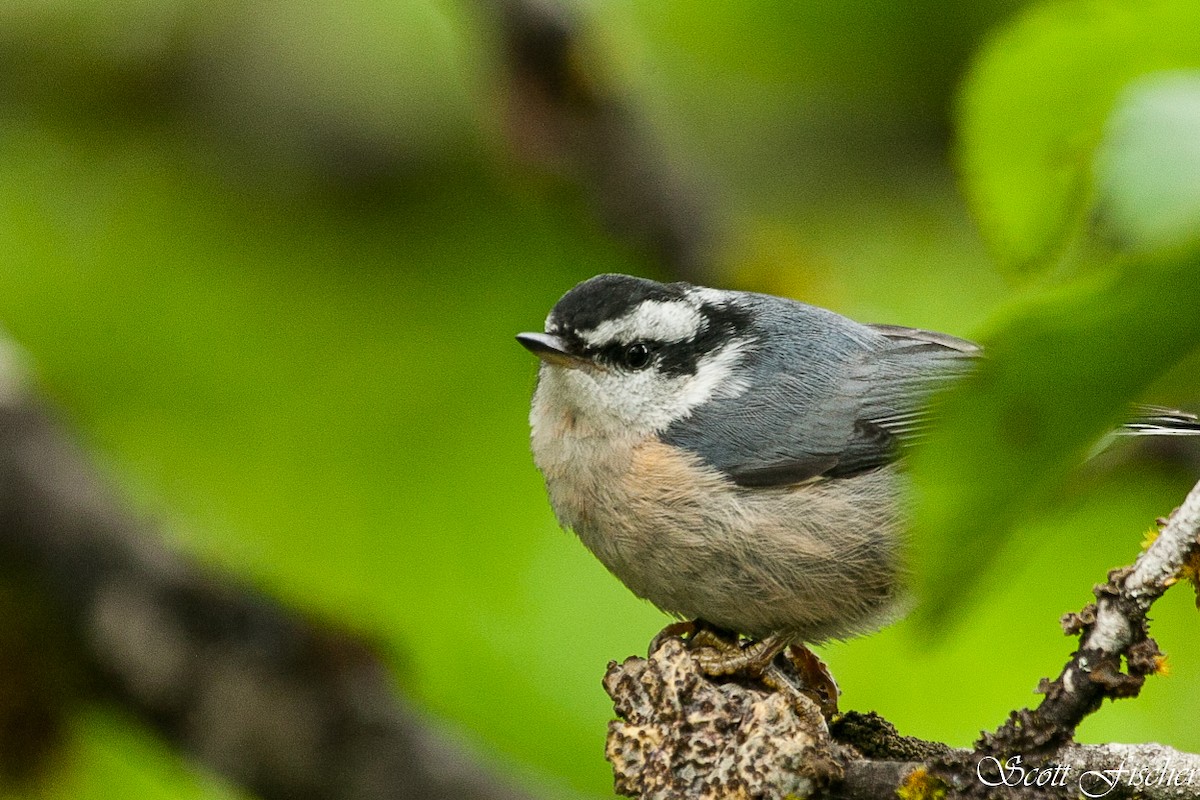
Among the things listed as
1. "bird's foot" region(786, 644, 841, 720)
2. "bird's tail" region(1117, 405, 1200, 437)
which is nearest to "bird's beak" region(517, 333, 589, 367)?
"bird's foot" region(786, 644, 841, 720)

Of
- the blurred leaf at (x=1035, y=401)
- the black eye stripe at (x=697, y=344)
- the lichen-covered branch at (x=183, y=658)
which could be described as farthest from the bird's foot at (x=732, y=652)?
the blurred leaf at (x=1035, y=401)

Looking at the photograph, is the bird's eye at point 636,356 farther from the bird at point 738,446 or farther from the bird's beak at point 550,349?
the bird's beak at point 550,349

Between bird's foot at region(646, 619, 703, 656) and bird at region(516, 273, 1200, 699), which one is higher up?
bird at region(516, 273, 1200, 699)

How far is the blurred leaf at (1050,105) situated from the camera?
1.41m

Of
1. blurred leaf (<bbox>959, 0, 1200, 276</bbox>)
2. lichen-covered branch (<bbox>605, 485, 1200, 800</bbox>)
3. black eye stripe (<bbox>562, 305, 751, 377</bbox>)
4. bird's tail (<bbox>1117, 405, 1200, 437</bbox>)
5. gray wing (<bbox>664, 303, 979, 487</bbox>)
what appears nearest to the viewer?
blurred leaf (<bbox>959, 0, 1200, 276</bbox>)

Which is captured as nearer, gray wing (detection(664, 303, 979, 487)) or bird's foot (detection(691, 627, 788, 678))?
bird's foot (detection(691, 627, 788, 678))

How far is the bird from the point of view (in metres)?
2.89

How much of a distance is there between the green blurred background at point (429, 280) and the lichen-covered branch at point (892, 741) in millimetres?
809

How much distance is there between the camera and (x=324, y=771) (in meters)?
3.77

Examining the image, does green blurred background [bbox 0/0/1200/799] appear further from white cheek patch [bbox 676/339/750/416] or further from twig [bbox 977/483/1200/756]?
twig [bbox 977/483/1200/756]

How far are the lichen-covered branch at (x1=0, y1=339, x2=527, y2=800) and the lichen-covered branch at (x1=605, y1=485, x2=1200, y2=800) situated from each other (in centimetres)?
166

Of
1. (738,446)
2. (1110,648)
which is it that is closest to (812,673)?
(738,446)

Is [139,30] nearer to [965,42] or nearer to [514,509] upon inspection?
[514,509]

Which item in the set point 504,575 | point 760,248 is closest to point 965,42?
point 760,248
